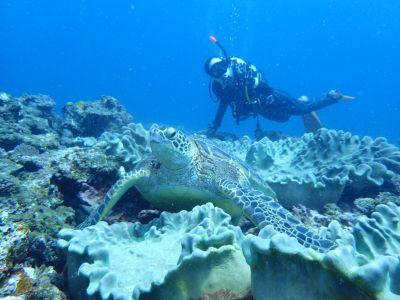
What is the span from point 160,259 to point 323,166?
3903mm

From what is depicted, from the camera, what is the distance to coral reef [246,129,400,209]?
5.04m

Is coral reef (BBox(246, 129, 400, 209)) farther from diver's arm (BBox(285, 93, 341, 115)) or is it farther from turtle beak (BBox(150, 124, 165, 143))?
diver's arm (BBox(285, 93, 341, 115))

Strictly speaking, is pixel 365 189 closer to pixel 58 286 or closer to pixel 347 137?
pixel 347 137

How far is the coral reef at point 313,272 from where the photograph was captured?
147 centimetres

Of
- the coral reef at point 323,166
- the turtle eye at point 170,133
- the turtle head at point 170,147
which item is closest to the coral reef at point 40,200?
the turtle head at point 170,147

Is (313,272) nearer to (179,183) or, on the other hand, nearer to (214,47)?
(179,183)

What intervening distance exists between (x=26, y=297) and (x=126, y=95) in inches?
4993

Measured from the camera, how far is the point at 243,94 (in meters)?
11.0

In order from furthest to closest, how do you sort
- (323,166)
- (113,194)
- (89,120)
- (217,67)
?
(217,67), (89,120), (323,166), (113,194)

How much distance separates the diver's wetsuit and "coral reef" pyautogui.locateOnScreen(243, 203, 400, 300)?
8.87 meters

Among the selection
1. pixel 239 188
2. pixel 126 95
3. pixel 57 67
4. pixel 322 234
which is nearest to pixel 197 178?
pixel 239 188

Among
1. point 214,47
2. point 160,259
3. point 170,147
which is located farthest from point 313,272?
point 214,47

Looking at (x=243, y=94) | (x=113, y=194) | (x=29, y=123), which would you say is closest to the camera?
(x=113, y=194)

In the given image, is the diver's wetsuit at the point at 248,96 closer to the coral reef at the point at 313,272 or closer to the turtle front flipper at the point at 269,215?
the turtle front flipper at the point at 269,215
